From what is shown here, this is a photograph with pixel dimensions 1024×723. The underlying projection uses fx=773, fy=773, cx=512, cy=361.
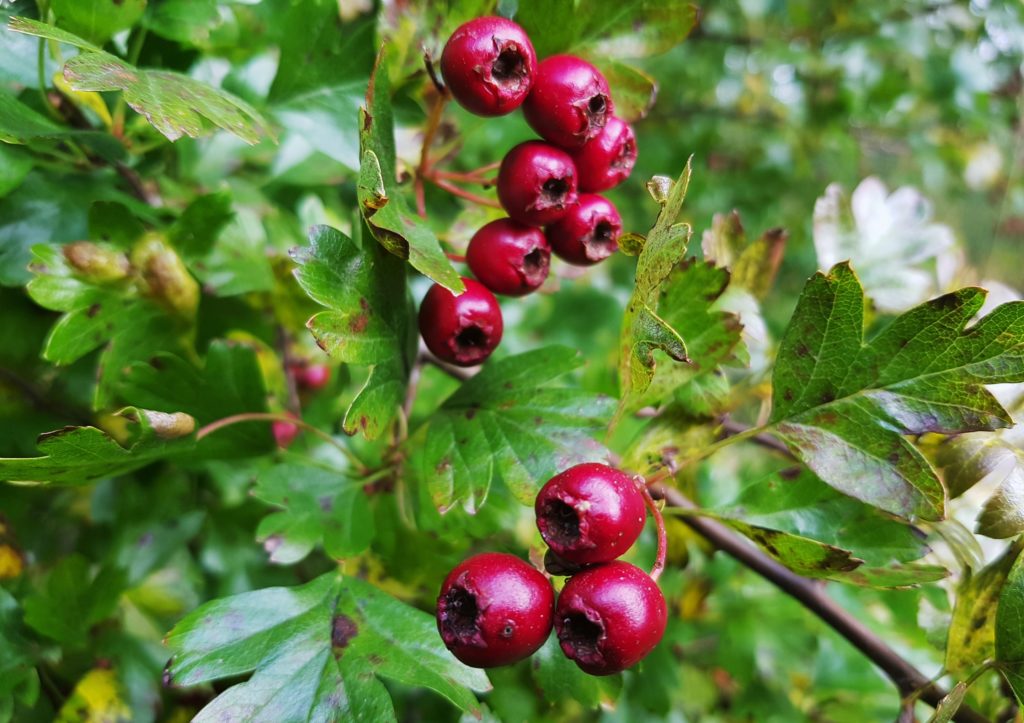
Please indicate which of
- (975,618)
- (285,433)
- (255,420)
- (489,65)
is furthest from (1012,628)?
(285,433)

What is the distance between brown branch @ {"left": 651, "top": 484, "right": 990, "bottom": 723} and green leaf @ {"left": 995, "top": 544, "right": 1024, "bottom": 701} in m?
0.09

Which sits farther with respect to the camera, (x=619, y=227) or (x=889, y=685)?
(x=889, y=685)

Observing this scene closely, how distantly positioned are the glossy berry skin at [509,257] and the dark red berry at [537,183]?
2 centimetres

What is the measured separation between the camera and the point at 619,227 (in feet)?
2.49

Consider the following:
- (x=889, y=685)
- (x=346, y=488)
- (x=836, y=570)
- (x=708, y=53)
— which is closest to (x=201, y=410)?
(x=346, y=488)

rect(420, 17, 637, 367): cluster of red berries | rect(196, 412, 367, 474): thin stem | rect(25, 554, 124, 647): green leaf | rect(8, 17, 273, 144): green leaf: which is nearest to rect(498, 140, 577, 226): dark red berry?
rect(420, 17, 637, 367): cluster of red berries

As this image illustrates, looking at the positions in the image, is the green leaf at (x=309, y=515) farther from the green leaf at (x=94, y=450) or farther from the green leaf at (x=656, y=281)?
the green leaf at (x=656, y=281)

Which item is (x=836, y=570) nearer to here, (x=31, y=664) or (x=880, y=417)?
(x=880, y=417)

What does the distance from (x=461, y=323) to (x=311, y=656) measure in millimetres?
338

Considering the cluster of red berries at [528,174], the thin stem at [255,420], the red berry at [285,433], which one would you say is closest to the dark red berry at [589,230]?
the cluster of red berries at [528,174]

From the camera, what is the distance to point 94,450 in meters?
0.68

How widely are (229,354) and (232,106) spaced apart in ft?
0.98

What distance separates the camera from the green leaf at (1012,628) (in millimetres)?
681

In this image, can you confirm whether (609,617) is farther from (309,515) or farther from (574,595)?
(309,515)
